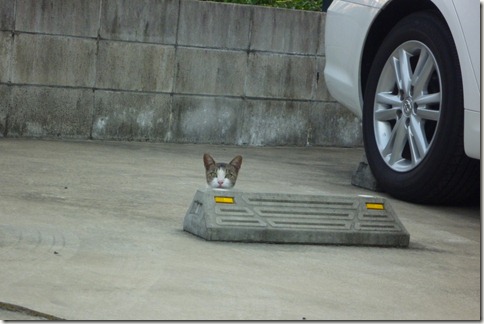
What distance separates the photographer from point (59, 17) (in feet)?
27.2

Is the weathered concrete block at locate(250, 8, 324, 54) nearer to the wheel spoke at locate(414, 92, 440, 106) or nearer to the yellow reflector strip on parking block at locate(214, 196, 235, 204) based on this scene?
the wheel spoke at locate(414, 92, 440, 106)

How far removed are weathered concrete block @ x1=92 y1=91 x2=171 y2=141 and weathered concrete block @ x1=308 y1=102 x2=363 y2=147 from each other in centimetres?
126

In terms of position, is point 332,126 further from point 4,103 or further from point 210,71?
point 4,103

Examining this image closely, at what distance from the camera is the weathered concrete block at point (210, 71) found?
8711 millimetres

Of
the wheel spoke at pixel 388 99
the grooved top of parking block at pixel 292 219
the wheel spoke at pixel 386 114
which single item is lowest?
the grooved top of parking block at pixel 292 219

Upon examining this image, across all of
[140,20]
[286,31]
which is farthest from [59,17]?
[286,31]

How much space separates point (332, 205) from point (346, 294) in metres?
1.16

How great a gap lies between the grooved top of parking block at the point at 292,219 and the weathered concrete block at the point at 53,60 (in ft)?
11.2

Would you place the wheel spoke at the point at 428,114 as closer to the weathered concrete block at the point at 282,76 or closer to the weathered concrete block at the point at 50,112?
the weathered concrete block at the point at 282,76

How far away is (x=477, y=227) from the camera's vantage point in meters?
5.91

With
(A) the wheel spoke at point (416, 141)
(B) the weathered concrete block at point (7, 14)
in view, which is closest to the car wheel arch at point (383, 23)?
(A) the wheel spoke at point (416, 141)

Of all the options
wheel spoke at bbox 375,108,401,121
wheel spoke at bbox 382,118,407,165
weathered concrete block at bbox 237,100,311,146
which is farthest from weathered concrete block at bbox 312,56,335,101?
wheel spoke at bbox 382,118,407,165

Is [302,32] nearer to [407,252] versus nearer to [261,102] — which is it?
[261,102]

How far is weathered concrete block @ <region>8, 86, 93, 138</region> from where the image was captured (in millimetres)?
8211
